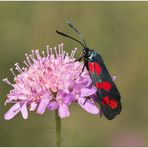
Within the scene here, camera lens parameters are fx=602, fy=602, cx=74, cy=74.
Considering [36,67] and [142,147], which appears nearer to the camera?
[36,67]

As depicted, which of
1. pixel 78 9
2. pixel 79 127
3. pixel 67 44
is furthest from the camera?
pixel 78 9

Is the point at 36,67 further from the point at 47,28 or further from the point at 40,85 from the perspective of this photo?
the point at 47,28

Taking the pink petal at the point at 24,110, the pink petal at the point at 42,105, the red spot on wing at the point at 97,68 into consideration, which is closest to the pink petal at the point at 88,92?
the red spot on wing at the point at 97,68

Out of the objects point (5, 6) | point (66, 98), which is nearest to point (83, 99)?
point (66, 98)

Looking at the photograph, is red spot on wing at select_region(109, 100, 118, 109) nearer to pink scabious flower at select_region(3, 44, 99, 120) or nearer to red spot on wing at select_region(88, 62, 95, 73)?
pink scabious flower at select_region(3, 44, 99, 120)

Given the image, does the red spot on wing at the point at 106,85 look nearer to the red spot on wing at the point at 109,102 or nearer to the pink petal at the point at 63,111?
the red spot on wing at the point at 109,102
